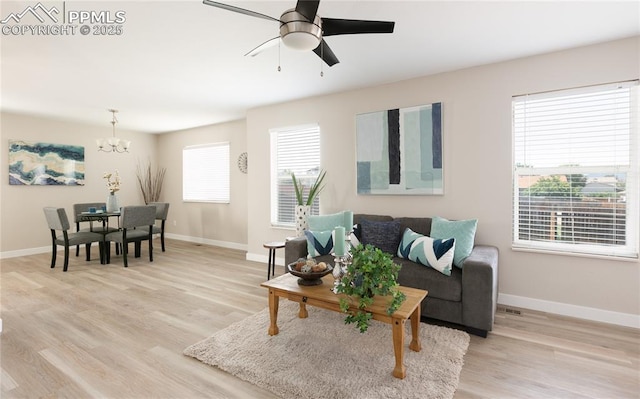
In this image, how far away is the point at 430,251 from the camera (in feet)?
9.26

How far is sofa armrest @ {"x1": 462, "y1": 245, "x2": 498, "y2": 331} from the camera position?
96.4 inches

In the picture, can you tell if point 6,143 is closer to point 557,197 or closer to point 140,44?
point 140,44

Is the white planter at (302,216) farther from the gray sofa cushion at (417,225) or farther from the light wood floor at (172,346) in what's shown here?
the gray sofa cushion at (417,225)

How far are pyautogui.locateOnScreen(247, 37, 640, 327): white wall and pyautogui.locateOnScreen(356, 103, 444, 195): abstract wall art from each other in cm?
10

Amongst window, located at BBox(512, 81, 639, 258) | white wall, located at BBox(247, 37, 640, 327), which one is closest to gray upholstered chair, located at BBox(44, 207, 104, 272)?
white wall, located at BBox(247, 37, 640, 327)

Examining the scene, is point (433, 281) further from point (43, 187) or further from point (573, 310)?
point (43, 187)

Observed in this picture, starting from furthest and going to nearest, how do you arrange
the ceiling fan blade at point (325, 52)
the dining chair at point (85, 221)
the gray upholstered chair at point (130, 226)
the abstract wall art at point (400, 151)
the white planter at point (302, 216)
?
the dining chair at point (85, 221), the gray upholstered chair at point (130, 226), the white planter at point (302, 216), the abstract wall art at point (400, 151), the ceiling fan blade at point (325, 52)

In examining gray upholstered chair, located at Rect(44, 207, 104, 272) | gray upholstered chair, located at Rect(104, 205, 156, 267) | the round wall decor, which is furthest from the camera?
the round wall decor

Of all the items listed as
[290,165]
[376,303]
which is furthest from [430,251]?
[290,165]

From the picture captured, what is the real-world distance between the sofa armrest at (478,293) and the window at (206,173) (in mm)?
4970

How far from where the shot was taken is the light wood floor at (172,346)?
1882mm

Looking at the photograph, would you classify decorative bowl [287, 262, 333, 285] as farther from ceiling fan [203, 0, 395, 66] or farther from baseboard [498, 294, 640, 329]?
baseboard [498, 294, 640, 329]

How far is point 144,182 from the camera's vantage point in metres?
7.29

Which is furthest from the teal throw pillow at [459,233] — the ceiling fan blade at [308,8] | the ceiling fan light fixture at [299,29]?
the ceiling fan blade at [308,8]
